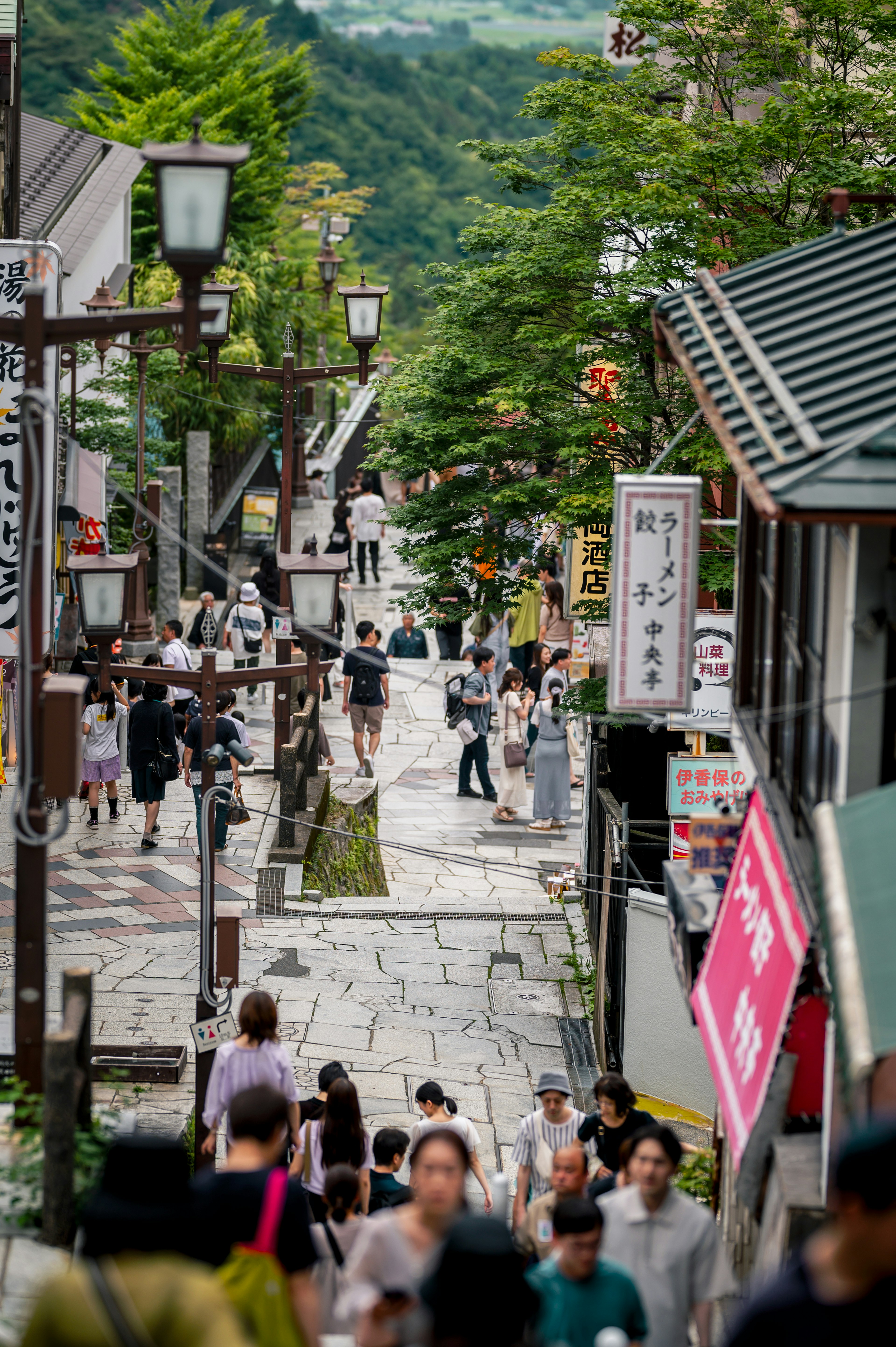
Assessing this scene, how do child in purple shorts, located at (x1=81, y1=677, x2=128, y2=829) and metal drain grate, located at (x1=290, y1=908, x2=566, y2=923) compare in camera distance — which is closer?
metal drain grate, located at (x1=290, y1=908, x2=566, y2=923)

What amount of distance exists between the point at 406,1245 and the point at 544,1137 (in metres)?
2.80

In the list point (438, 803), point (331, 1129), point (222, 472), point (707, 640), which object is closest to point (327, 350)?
point (222, 472)

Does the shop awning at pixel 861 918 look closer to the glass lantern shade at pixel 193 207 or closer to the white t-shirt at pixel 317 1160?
the white t-shirt at pixel 317 1160

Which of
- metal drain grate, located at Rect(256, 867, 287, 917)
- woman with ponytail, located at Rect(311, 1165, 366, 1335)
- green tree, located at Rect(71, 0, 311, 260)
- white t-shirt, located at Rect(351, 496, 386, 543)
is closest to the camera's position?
woman with ponytail, located at Rect(311, 1165, 366, 1335)

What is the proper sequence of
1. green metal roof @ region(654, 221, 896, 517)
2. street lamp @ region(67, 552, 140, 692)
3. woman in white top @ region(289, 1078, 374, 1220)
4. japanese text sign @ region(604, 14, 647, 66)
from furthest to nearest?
japanese text sign @ region(604, 14, 647, 66), street lamp @ region(67, 552, 140, 692), woman in white top @ region(289, 1078, 374, 1220), green metal roof @ region(654, 221, 896, 517)

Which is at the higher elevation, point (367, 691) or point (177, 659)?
point (177, 659)

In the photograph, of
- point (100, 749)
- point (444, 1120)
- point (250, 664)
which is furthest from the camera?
point (250, 664)

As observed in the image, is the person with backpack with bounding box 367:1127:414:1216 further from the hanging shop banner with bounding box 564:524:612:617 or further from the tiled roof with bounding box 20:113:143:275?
the tiled roof with bounding box 20:113:143:275

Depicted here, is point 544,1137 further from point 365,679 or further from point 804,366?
point 365,679

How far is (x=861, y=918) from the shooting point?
5141 millimetres

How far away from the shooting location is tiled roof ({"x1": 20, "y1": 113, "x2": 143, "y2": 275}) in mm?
28438

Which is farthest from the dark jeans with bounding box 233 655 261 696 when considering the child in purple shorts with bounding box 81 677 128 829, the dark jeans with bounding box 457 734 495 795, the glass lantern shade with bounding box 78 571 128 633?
the glass lantern shade with bounding box 78 571 128 633

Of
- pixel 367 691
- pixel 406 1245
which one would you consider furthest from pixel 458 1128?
pixel 367 691

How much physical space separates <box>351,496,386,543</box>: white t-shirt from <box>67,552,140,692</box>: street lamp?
13453mm
